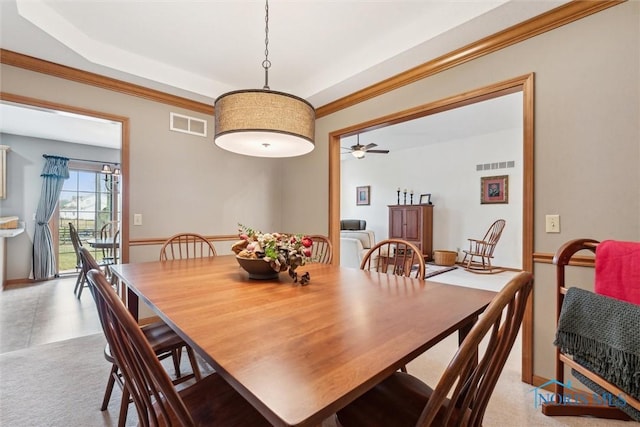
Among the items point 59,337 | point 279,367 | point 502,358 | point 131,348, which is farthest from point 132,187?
point 502,358

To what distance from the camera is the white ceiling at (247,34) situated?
201cm

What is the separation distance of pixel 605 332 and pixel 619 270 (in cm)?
36

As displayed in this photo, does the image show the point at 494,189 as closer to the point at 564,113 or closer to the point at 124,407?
the point at 564,113

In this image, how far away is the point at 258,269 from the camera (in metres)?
1.55

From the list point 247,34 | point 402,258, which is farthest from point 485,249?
point 247,34

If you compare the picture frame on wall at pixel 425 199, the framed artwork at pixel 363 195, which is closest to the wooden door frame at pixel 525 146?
the picture frame on wall at pixel 425 199

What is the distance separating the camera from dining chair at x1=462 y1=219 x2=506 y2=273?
5617 millimetres

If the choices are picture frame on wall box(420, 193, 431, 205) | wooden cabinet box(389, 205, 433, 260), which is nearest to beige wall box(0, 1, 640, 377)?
wooden cabinet box(389, 205, 433, 260)

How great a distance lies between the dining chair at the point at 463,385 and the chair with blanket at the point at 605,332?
0.85 m

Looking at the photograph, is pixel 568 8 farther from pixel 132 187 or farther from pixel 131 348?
pixel 132 187

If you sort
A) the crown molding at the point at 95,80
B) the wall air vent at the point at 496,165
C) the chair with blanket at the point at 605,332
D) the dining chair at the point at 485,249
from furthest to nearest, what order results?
the wall air vent at the point at 496,165 < the dining chair at the point at 485,249 < the crown molding at the point at 95,80 < the chair with blanket at the point at 605,332

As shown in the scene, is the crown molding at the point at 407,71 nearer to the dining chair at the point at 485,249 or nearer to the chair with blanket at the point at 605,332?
the chair with blanket at the point at 605,332

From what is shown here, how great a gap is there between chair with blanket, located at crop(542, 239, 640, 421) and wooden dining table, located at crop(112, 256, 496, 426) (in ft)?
1.76

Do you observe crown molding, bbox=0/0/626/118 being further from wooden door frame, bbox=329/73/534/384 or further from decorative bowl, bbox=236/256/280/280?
decorative bowl, bbox=236/256/280/280
